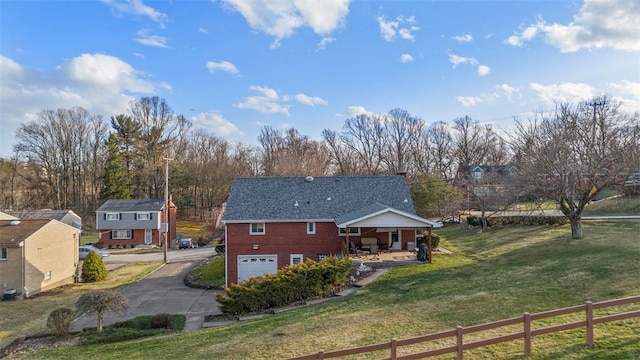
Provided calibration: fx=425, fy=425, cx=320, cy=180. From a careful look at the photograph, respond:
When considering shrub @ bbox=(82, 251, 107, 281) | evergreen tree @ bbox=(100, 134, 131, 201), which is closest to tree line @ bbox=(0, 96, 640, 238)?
evergreen tree @ bbox=(100, 134, 131, 201)

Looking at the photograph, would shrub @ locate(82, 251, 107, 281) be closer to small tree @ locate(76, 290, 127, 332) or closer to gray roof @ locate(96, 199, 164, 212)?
small tree @ locate(76, 290, 127, 332)

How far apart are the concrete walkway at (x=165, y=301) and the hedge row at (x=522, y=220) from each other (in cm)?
2636

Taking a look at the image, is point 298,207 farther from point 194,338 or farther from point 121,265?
point 121,265

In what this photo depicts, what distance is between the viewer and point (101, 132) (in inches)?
2682

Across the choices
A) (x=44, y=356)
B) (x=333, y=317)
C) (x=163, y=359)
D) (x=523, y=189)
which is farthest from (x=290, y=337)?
(x=523, y=189)

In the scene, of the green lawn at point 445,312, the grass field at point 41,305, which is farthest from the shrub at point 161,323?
→ the grass field at point 41,305

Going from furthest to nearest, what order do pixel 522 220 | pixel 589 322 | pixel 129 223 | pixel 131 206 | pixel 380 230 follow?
pixel 131 206
pixel 129 223
pixel 522 220
pixel 380 230
pixel 589 322

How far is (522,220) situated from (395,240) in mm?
15588

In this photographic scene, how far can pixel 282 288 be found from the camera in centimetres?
1941

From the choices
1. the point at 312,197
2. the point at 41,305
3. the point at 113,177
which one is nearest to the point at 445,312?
the point at 312,197

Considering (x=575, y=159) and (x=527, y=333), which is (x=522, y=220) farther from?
(x=527, y=333)

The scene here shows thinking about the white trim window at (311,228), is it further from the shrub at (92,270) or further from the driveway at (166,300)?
the shrub at (92,270)

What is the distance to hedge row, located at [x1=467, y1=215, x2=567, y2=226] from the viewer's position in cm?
3467

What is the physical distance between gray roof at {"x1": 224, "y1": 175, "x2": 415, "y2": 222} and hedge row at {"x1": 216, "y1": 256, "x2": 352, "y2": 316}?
6845mm
